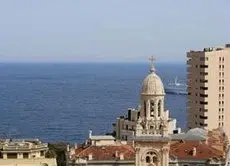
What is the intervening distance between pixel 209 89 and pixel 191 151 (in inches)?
1838

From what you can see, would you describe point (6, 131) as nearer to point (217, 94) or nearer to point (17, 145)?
point (217, 94)

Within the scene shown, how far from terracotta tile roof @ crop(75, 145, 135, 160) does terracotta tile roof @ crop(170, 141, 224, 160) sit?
3.89 meters

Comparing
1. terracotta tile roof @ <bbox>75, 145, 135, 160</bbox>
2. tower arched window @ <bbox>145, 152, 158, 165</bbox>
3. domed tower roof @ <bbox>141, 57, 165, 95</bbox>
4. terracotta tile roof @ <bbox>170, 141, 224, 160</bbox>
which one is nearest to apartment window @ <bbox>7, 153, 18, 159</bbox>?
tower arched window @ <bbox>145, 152, 158, 165</bbox>

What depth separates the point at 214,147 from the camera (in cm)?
8606

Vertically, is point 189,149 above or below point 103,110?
below

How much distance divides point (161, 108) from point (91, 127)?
102m

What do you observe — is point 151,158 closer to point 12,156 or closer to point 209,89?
point 12,156

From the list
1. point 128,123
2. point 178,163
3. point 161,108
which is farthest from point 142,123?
point 128,123

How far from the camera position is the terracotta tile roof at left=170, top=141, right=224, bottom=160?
82.1 m

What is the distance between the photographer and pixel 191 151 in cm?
8294

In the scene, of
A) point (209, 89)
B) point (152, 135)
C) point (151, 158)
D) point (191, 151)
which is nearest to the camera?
point (152, 135)

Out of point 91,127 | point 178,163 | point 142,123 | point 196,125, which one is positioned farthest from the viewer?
point 91,127

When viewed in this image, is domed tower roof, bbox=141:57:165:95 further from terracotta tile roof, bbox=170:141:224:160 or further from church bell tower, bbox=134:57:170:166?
terracotta tile roof, bbox=170:141:224:160

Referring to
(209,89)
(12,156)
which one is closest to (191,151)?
(12,156)
